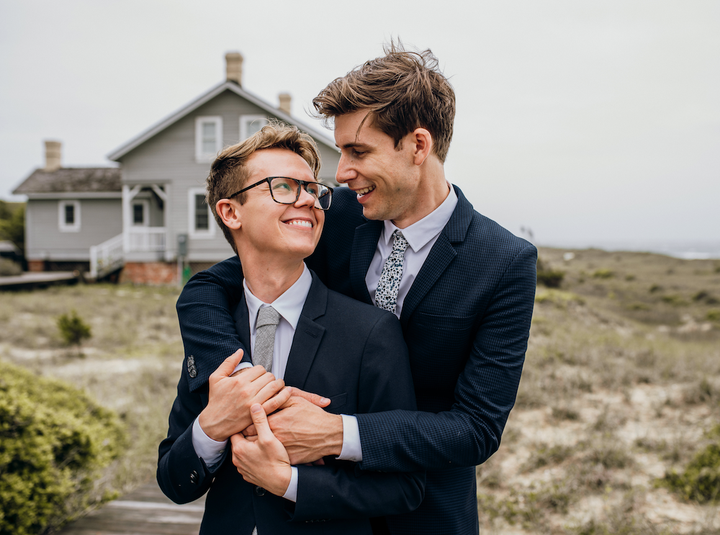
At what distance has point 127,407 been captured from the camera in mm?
6984

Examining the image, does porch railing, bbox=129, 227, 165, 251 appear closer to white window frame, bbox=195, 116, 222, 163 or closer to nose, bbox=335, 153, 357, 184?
white window frame, bbox=195, 116, 222, 163

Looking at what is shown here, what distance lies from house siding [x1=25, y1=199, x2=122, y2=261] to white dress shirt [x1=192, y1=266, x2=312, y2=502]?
2451cm

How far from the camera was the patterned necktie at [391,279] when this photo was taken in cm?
219

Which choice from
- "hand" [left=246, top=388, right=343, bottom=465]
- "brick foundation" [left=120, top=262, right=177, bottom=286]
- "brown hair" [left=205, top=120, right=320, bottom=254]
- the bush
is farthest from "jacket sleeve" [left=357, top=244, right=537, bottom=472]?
"brick foundation" [left=120, top=262, right=177, bottom=286]

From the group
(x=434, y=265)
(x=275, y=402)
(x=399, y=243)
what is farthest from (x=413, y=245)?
(x=275, y=402)

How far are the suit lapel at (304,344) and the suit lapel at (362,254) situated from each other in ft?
0.94

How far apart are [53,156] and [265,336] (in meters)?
29.6

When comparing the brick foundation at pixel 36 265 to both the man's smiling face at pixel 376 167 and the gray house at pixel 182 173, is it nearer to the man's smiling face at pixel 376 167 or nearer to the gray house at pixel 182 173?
the gray house at pixel 182 173

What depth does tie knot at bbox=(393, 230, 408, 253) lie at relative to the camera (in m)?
2.27

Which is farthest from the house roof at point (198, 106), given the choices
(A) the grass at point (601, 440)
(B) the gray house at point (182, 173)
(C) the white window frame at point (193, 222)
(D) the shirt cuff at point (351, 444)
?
(D) the shirt cuff at point (351, 444)

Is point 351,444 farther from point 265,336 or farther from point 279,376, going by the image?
point 265,336

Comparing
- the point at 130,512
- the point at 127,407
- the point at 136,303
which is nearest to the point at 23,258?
the point at 136,303

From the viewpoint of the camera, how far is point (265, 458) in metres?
1.72

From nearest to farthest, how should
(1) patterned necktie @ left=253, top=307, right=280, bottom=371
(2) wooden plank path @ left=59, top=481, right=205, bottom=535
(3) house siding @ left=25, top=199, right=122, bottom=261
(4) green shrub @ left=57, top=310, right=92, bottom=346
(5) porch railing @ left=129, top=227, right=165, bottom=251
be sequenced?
(1) patterned necktie @ left=253, top=307, right=280, bottom=371
(2) wooden plank path @ left=59, top=481, right=205, bottom=535
(4) green shrub @ left=57, top=310, right=92, bottom=346
(5) porch railing @ left=129, top=227, right=165, bottom=251
(3) house siding @ left=25, top=199, right=122, bottom=261
